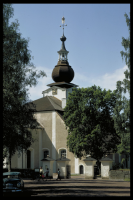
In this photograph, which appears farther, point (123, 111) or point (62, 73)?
point (62, 73)

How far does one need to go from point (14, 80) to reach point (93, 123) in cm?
2038

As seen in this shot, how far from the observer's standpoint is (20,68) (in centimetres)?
1953

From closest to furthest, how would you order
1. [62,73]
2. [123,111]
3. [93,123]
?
[123,111]
[93,123]
[62,73]

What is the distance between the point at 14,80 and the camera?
1922 centimetres

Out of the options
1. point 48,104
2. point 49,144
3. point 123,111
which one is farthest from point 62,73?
point 123,111

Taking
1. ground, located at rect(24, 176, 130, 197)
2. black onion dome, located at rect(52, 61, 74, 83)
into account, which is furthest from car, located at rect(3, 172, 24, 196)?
black onion dome, located at rect(52, 61, 74, 83)

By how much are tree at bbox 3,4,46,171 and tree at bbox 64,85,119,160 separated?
16.8 meters

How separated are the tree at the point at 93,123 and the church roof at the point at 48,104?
962 cm

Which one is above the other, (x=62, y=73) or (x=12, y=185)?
(x=62, y=73)

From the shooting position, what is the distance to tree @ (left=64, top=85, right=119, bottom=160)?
121 feet

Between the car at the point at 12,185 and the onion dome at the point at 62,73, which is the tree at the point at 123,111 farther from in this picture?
the onion dome at the point at 62,73

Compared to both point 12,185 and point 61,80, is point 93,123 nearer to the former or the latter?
point 61,80

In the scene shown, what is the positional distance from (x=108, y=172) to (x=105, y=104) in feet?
37.0

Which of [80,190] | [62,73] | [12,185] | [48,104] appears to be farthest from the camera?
[62,73]
